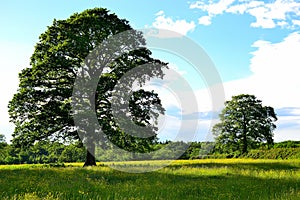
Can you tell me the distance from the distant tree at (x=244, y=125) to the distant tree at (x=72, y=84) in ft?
111

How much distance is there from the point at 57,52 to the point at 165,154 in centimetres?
2381

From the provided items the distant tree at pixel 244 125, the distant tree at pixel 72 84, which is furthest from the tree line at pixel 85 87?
the distant tree at pixel 244 125

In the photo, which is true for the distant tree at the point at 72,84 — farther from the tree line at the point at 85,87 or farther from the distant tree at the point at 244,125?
the distant tree at the point at 244,125

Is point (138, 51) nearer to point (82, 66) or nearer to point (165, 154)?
point (82, 66)

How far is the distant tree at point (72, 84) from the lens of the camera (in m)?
25.2

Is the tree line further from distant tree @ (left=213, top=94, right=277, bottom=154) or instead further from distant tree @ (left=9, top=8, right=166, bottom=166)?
distant tree @ (left=213, top=94, right=277, bottom=154)

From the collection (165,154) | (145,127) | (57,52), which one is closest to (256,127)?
(165,154)

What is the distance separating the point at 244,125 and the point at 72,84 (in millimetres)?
37691

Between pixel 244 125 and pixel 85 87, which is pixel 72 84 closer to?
pixel 85 87

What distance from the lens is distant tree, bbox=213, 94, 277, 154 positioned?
55.6 metres

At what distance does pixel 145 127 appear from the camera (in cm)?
2517

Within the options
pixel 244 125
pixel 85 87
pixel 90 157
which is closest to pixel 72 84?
pixel 85 87

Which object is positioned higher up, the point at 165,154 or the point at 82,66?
the point at 82,66

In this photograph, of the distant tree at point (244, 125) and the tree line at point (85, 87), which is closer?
the tree line at point (85, 87)
